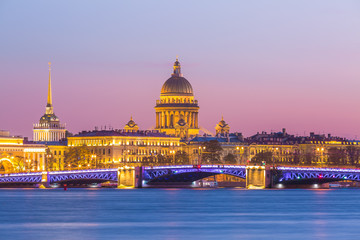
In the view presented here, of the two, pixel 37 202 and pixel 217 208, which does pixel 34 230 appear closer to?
pixel 217 208

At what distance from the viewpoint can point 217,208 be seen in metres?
120

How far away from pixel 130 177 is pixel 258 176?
17.6 metres

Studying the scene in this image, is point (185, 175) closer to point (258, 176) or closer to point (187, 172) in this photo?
point (187, 172)

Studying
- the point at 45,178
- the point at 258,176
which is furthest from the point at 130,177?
the point at 258,176

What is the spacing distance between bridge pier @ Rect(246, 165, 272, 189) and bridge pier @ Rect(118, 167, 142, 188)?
49.1 ft

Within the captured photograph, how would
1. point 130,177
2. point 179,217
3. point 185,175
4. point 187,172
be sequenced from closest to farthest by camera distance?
point 179,217 → point 187,172 → point 130,177 → point 185,175

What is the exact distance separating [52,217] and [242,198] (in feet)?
128

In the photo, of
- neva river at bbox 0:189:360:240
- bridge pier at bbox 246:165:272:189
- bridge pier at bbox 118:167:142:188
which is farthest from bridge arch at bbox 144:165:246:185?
neva river at bbox 0:189:360:240

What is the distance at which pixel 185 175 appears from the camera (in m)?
185

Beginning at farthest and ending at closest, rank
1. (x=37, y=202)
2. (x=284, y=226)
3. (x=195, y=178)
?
(x=195, y=178) < (x=37, y=202) < (x=284, y=226)

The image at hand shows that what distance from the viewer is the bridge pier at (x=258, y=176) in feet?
561

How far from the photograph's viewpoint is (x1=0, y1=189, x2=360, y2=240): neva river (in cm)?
9031

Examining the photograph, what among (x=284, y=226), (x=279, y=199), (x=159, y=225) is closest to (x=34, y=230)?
(x=159, y=225)

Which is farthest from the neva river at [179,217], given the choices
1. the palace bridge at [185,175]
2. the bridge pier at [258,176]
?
the bridge pier at [258,176]
